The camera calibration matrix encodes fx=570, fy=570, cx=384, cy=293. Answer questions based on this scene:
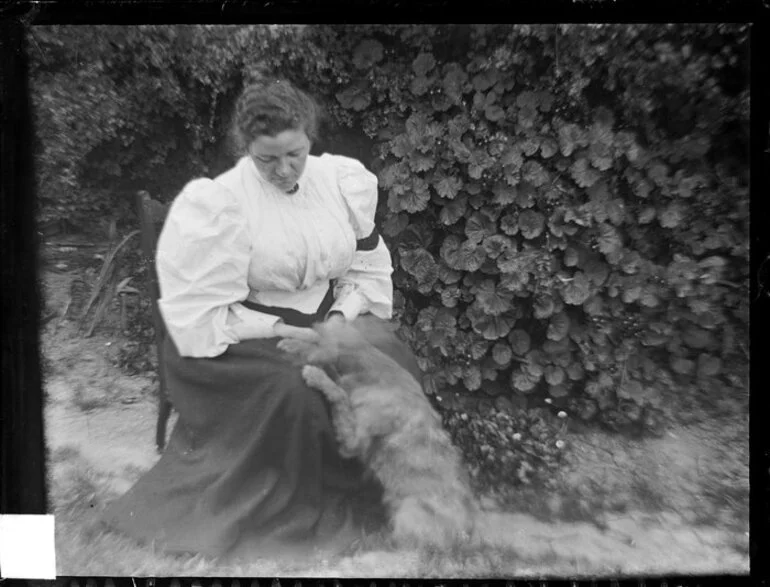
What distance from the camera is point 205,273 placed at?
222 cm

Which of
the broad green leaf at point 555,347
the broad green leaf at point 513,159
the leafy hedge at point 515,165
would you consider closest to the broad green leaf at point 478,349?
the leafy hedge at point 515,165

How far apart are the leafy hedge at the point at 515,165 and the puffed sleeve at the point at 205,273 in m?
0.16

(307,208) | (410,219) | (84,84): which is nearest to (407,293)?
(410,219)

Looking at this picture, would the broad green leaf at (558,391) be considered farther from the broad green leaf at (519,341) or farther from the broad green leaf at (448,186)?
the broad green leaf at (448,186)

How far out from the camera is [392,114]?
7.42ft

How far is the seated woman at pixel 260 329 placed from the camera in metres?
2.23

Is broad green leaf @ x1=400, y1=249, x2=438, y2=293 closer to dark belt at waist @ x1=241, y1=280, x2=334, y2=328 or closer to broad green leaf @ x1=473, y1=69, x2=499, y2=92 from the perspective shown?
dark belt at waist @ x1=241, y1=280, x2=334, y2=328

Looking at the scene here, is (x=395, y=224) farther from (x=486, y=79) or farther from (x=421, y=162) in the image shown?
(x=486, y=79)

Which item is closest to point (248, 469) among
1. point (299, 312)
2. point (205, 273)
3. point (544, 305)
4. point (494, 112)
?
point (299, 312)

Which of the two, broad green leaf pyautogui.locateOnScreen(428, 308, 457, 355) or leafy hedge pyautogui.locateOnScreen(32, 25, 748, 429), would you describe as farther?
broad green leaf pyautogui.locateOnScreen(428, 308, 457, 355)

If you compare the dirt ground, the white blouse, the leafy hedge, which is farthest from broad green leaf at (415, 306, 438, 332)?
the dirt ground

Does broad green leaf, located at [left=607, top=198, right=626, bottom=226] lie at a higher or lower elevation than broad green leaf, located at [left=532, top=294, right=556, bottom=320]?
higher

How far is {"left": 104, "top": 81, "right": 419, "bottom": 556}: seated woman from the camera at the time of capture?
7.33 ft

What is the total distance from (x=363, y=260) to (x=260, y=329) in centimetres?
50
